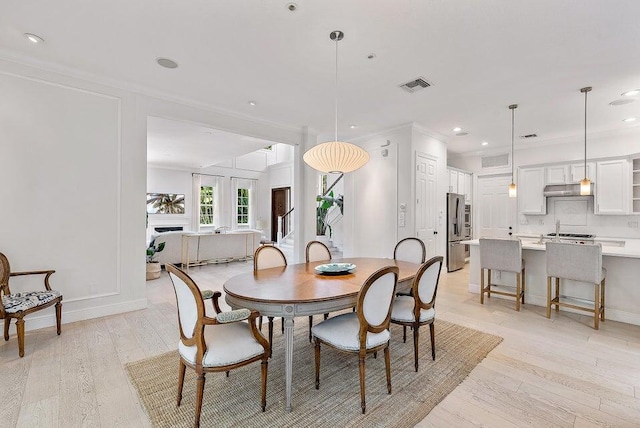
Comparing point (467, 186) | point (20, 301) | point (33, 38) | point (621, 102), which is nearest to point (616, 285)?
point (621, 102)

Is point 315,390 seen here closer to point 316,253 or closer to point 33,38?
point 316,253

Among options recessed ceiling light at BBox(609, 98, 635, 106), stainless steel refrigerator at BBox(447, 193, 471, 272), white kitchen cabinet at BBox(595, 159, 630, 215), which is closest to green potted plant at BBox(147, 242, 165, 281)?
Answer: stainless steel refrigerator at BBox(447, 193, 471, 272)

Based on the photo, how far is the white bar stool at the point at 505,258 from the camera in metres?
3.83

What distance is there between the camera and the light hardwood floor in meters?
1.87

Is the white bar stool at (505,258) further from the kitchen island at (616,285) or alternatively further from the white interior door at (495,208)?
the white interior door at (495,208)

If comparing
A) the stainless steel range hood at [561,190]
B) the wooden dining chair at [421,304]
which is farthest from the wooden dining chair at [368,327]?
the stainless steel range hood at [561,190]

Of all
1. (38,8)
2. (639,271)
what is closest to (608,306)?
(639,271)

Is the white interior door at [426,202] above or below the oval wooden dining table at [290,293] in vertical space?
above

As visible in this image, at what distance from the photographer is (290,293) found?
2.04 metres

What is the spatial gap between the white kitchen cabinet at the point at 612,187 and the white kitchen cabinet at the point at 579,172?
7 centimetres

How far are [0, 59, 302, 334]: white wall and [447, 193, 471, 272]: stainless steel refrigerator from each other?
535 cm

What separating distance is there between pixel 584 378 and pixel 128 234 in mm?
4743

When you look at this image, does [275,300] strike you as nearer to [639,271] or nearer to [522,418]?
Result: [522,418]

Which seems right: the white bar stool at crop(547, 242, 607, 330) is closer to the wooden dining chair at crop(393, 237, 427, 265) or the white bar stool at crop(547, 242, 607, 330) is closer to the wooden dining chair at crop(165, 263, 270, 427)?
the wooden dining chair at crop(393, 237, 427, 265)
